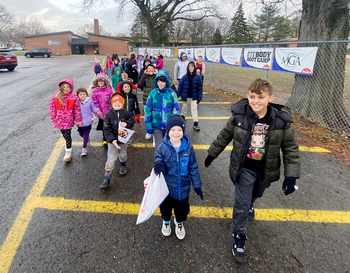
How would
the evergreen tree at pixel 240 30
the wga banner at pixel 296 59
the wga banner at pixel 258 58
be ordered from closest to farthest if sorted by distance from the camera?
the wga banner at pixel 296 59 → the wga banner at pixel 258 58 → the evergreen tree at pixel 240 30

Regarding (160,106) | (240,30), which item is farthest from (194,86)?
(240,30)

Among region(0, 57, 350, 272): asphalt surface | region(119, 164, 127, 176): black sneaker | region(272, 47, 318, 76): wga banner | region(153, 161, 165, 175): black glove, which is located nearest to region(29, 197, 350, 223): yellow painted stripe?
region(0, 57, 350, 272): asphalt surface

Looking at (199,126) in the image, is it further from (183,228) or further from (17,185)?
(17,185)

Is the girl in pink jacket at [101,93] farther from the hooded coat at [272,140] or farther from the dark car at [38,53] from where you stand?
the dark car at [38,53]

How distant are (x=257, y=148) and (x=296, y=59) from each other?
4875 millimetres

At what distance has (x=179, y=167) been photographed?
2.11m

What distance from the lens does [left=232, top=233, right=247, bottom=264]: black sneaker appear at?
2018 mm

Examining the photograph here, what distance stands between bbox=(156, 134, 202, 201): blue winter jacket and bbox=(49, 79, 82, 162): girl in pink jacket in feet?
8.22

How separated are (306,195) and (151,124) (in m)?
2.70

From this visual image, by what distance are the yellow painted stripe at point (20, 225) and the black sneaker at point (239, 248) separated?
2.20m

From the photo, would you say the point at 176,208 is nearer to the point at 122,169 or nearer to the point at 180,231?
the point at 180,231

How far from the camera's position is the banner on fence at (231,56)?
859 centimetres

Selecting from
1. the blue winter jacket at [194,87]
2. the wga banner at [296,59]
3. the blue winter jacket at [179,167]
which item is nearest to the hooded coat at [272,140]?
the blue winter jacket at [179,167]

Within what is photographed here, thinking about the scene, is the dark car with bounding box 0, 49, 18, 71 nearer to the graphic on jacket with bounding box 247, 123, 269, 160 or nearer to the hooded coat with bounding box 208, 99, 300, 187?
the hooded coat with bounding box 208, 99, 300, 187
